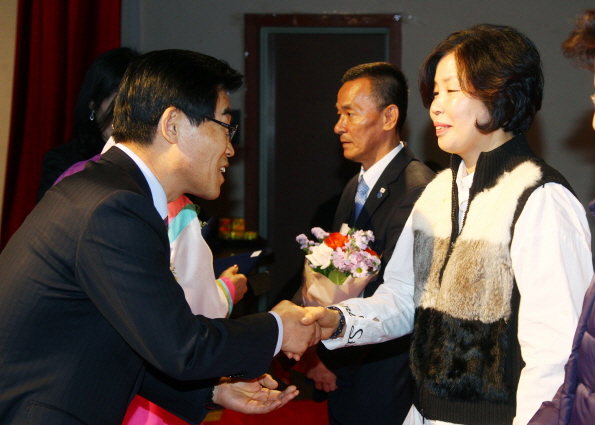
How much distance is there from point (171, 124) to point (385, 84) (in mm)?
1636

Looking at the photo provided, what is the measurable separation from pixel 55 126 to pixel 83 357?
8.72 feet

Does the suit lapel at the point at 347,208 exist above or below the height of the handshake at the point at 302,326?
above

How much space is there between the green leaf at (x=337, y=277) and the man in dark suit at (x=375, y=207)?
0.19 m

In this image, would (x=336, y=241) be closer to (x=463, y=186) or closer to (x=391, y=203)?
(x=391, y=203)

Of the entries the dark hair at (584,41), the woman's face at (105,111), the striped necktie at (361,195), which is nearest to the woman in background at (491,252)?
the dark hair at (584,41)

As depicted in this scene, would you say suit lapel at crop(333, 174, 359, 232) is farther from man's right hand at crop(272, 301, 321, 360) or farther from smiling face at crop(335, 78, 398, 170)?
man's right hand at crop(272, 301, 321, 360)

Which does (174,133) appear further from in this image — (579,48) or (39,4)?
(39,4)

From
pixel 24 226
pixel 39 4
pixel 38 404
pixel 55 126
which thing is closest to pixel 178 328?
pixel 38 404

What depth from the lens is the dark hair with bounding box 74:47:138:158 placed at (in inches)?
95.2

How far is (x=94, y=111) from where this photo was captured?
2434 mm

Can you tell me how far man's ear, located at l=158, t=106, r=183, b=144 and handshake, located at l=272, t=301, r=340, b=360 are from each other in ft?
1.92

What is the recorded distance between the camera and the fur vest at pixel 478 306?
1.47m

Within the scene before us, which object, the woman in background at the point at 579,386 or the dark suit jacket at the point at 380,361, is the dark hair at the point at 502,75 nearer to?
the woman in background at the point at 579,386

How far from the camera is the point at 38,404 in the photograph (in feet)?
4.26
